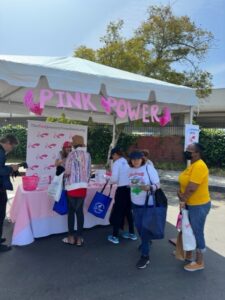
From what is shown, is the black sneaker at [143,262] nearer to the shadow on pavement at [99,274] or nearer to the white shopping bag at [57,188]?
the shadow on pavement at [99,274]

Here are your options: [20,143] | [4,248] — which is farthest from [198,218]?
[20,143]

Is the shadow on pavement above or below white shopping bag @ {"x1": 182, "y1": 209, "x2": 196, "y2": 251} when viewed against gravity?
below

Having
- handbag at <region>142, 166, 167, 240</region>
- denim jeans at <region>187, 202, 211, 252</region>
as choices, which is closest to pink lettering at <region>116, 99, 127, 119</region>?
handbag at <region>142, 166, 167, 240</region>

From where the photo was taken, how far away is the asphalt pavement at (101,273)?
3.35m

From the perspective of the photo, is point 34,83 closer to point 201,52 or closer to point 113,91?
point 113,91

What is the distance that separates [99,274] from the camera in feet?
12.5

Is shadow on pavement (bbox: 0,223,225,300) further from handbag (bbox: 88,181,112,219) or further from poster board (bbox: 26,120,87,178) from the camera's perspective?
poster board (bbox: 26,120,87,178)

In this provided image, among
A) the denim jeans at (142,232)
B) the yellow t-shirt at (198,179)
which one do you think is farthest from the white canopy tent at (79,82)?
the denim jeans at (142,232)

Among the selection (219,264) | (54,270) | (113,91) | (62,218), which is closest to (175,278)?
(219,264)

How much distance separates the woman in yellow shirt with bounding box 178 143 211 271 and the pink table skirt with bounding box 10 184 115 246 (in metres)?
1.87

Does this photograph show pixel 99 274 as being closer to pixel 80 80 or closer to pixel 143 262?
pixel 143 262

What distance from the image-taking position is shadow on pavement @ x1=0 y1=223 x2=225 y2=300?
3346 millimetres

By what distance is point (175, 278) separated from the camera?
3.75 metres

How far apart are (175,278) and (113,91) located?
2.68 metres
